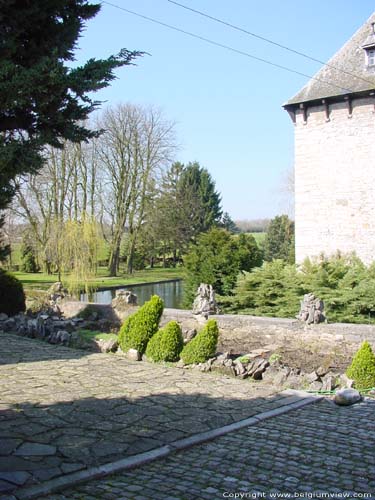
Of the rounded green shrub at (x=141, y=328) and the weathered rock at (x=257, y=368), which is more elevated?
the rounded green shrub at (x=141, y=328)

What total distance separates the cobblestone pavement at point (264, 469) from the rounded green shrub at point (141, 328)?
3.71 m

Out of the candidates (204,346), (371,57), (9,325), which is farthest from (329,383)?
(371,57)

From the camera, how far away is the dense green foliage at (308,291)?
11.2 metres

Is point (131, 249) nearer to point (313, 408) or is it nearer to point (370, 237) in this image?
point (370, 237)

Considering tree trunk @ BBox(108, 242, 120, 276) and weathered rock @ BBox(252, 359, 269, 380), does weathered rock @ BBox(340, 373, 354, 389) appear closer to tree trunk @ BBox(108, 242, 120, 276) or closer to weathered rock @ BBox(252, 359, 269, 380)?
weathered rock @ BBox(252, 359, 269, 380)

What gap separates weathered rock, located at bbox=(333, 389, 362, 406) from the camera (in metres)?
5.87

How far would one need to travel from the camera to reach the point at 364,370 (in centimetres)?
655

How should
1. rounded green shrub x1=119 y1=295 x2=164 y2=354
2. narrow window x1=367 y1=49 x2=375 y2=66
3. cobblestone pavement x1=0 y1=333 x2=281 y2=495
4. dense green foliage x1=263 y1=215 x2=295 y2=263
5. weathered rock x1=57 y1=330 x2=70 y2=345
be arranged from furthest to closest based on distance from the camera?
dense green foliage x1=263 y1=215 x2=295 y2=263, narrow window x1=367 y1=49 x2=375 y2=66, weathered rock x1=57 y1=330 x2=70 y2=345, rounded green shrub x1=119 y1=295 x2=164 y2=354, cobblestone pavement x1=0 y1=333 x2=281 y2=495

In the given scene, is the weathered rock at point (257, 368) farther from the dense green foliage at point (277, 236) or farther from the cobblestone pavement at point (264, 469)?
the dense green foliage at point (277, 236)

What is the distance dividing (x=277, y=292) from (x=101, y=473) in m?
8.85

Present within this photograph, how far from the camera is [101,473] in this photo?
3764mm

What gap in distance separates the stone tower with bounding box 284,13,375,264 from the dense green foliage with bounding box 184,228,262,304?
3053 mm

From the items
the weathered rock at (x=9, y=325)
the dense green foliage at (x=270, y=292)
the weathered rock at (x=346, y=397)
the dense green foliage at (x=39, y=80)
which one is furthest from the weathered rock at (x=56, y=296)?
the dense green foliage at (x=39, y=80)

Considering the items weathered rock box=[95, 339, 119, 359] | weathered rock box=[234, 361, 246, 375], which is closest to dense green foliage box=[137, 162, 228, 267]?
weathered rock box=[95, 339, 119, 359]
